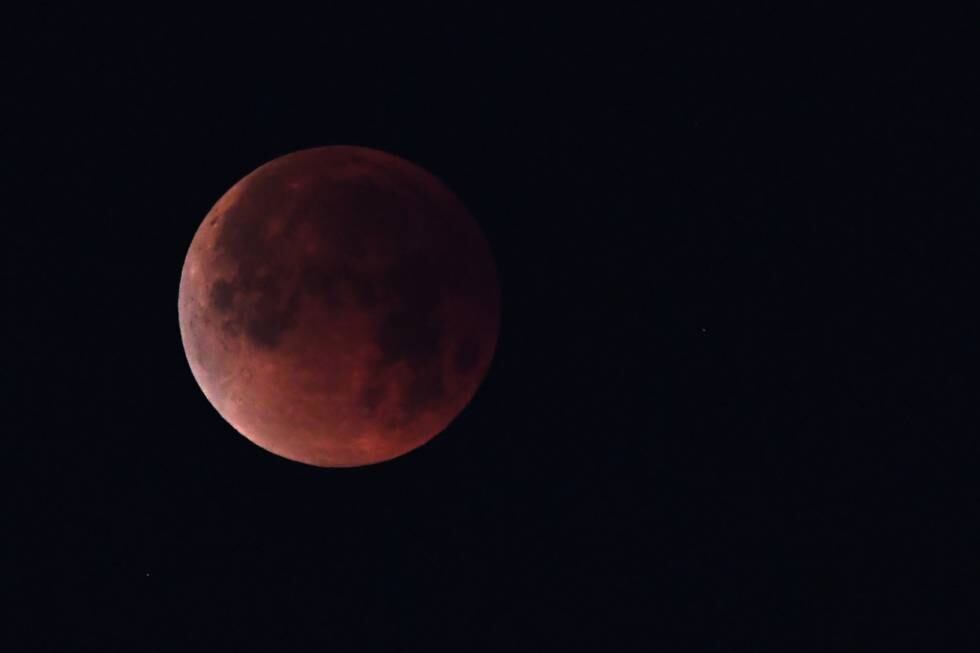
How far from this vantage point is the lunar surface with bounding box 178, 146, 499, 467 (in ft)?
17.2

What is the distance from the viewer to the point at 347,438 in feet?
18.5

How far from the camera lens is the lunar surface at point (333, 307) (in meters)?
5.23

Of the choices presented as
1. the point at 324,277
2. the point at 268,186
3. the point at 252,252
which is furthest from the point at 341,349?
the point at 268,186

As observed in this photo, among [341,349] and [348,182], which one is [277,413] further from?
[348,182]

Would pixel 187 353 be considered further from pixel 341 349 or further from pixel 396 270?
pixel 396 270

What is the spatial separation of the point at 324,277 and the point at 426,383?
967 mm

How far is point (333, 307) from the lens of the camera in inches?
205

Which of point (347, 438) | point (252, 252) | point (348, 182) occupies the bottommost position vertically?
point (347, 438)

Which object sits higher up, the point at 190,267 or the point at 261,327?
the point at 190,267

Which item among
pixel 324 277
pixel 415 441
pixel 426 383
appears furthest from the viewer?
pixel 415 441

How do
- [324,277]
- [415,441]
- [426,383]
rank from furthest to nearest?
[415,441], [426,383], [324,277]

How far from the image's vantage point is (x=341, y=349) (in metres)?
5.27

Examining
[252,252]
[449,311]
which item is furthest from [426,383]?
[252,252]

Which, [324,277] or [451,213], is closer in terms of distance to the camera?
[324,277]
